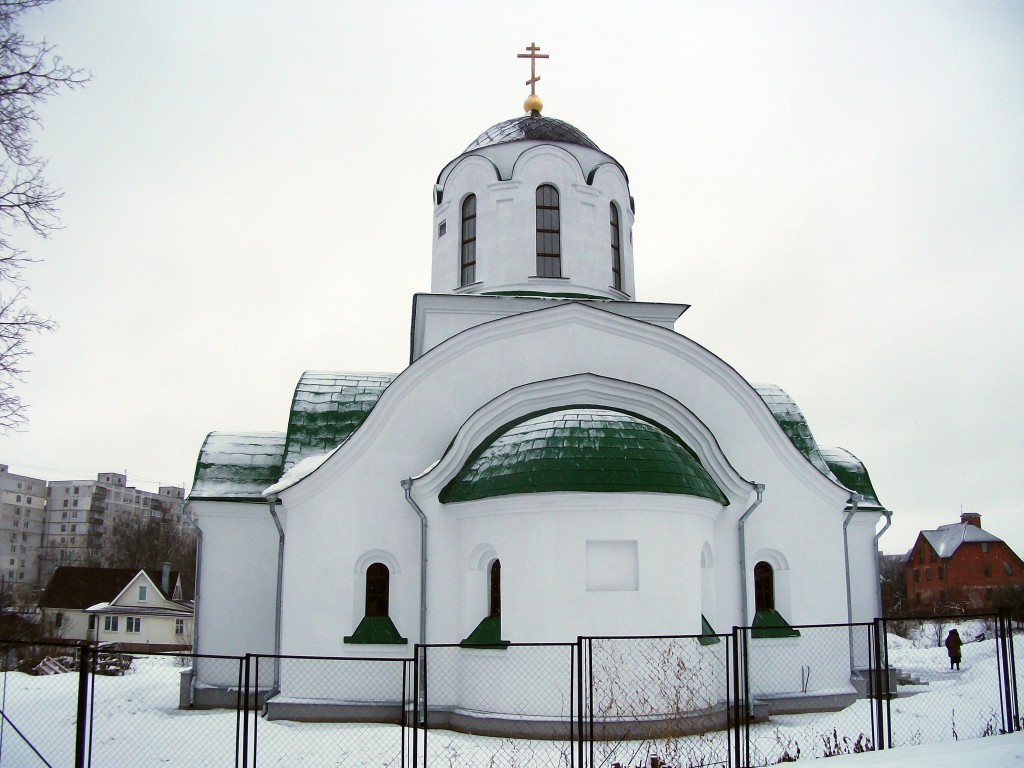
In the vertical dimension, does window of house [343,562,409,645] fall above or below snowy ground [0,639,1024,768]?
above

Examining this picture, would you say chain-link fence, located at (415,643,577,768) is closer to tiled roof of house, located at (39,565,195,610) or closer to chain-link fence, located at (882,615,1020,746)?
chain-link fence, located at (882,615,1020,746)

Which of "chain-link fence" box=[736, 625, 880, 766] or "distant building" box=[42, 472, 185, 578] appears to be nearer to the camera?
"chain-link fence" box=[736, 625, 880, 766]

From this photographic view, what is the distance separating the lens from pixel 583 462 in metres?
9.88

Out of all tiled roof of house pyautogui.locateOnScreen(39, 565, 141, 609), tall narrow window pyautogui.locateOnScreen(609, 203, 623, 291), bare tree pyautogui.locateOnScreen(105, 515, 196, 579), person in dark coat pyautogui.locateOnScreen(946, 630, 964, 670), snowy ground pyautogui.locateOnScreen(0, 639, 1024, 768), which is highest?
tall narrow window pyautogui.locateOnScreen(609, 203, 623, 291)

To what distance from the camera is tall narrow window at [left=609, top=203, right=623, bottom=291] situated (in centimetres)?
1503

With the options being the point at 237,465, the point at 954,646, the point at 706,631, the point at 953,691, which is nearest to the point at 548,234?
the point at 237,465

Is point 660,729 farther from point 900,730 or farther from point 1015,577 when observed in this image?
point 1015,577

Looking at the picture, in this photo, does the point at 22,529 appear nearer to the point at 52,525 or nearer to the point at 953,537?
the point at 52,525

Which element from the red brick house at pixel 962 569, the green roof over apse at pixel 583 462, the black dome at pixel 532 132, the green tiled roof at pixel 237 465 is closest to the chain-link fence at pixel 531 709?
the green roof over apse at pixel 583 462

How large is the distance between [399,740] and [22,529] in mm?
71220

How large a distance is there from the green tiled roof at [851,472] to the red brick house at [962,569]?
29470 mm

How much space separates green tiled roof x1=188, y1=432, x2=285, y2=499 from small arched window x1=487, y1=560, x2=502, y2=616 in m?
4.13

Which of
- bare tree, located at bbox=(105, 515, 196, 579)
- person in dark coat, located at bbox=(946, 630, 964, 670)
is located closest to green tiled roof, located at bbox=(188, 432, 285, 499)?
person in dark coat, located at bbox=(946, 630, 964, 670)

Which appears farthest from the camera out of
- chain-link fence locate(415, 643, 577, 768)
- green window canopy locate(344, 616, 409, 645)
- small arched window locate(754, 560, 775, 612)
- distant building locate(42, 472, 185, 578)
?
distant building locate(42, 472, 185, 578)
